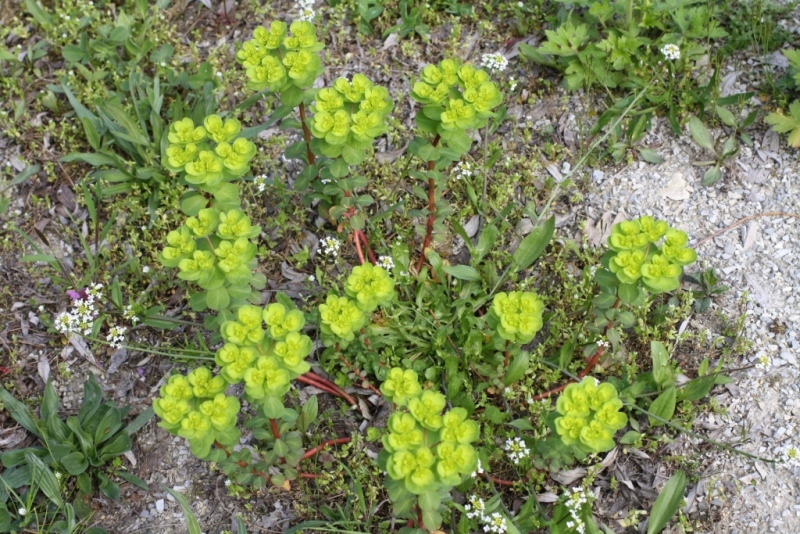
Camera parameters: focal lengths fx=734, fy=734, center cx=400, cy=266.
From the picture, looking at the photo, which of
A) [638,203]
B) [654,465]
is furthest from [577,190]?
[654,465]

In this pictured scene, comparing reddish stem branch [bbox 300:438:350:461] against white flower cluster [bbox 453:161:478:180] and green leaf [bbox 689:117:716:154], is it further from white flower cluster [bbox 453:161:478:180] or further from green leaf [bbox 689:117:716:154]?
green leaf [bbox 689:117:716:154]

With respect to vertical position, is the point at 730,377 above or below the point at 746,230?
below

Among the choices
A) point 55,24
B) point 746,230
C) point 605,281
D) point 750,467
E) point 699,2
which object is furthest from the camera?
point 55,24

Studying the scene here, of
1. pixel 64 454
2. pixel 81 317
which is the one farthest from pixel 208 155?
pixel 64 454

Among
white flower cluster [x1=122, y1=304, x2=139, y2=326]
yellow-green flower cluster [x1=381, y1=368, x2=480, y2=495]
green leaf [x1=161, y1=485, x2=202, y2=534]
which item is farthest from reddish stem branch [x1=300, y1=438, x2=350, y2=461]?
white flower cluster [x1=122, y1=304, x2=139, y2=326]

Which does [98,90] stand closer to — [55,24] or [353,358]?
[55,24]

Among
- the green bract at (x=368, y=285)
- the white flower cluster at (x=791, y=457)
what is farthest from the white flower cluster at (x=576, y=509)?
the green bract at (x=368, y=285)

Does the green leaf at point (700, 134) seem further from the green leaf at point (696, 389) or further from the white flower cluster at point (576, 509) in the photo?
the white flower cluster at point (576, 509)
